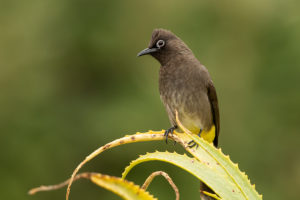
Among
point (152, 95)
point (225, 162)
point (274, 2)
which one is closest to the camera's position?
point (225, 162)

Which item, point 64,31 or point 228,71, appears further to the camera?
point 64,31

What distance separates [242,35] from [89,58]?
3.42 metres

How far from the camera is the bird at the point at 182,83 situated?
13.2 feet

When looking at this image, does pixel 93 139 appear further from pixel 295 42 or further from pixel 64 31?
pixel 295 42

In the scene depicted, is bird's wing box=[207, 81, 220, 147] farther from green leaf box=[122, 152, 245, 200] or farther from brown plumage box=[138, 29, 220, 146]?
green leaf box=[122, 152, 245, 200]

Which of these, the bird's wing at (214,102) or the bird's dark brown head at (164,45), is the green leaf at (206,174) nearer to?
the bird's dark brown head at (164,45)

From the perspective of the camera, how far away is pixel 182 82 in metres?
4.04

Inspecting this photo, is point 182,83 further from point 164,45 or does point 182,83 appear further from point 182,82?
point 164,45

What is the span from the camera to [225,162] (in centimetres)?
162

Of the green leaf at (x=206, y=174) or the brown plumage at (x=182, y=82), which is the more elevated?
the brown plumage at (x=182, y=82)

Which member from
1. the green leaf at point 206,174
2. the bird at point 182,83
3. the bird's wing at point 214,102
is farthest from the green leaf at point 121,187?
the bird's wing at point 214,102

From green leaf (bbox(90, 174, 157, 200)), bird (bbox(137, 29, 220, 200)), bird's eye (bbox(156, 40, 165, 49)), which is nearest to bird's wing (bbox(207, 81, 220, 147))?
bird (bbox(137, 29, 220, 200))

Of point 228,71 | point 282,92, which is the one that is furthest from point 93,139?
point 282,92

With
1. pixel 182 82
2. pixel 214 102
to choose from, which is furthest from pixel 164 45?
pixel 214 102
